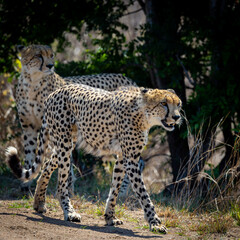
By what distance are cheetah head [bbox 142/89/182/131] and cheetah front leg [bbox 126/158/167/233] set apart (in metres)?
0.45

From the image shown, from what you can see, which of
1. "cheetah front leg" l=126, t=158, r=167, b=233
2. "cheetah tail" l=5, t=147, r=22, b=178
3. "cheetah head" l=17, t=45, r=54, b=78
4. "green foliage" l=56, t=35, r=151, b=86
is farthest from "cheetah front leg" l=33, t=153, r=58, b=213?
"green foliage" l=56, t=35, r=151, b=86

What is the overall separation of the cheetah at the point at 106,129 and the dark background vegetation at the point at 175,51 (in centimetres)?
133

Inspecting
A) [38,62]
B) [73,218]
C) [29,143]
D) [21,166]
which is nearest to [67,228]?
[73,218]

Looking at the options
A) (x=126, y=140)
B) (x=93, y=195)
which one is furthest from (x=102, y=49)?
(x=126, y=140)

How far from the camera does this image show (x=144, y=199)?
4.14 meters

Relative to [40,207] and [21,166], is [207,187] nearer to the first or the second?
[40,207]

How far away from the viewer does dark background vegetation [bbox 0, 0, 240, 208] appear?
5.78 m

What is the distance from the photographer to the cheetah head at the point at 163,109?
4039mm

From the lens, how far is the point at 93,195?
5.61 meters

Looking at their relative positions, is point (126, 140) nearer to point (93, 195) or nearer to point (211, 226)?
point (211, 226)

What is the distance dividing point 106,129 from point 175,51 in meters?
2.13

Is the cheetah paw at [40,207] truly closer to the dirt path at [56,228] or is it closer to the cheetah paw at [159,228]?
the dirt path at [56,228]

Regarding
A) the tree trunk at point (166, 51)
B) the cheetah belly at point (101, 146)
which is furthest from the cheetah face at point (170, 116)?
the tree trunk at point (166, 51)

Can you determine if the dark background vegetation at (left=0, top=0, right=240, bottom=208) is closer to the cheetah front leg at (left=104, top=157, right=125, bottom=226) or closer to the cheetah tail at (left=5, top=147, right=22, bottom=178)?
the cheetah front leg at (left=104, top=157, right=125, bottom=226)
